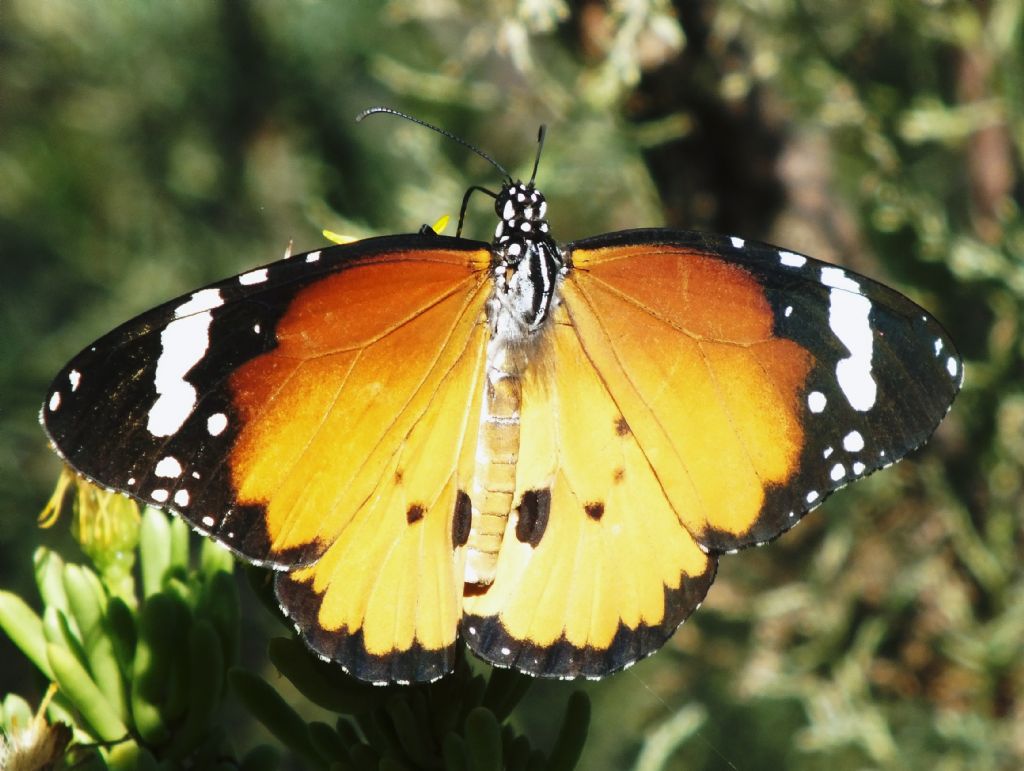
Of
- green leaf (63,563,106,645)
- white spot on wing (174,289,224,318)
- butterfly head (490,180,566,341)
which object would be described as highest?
butterfly head (490,180,566,341)

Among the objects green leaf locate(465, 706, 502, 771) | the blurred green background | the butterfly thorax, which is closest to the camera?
green leaf locate(465, 706, 502, 771)

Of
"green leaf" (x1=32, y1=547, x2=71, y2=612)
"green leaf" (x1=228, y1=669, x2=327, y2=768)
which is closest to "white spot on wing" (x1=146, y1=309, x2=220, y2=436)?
"green leaf" (x1=32, y1=547, x2=71, y2=612)

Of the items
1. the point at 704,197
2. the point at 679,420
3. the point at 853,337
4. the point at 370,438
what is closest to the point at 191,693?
the point at 370,438

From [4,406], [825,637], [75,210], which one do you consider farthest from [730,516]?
[75,210]

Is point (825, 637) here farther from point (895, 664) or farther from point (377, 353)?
point (377, 353)

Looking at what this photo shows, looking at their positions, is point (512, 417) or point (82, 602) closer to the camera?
point (82, 602)

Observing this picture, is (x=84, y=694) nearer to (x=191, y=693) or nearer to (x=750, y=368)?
(x=191, y=693)

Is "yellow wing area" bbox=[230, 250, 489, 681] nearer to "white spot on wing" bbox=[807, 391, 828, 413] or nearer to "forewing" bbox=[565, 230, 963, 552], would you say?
"forewing" bbox=[565, 230, 963, 552]

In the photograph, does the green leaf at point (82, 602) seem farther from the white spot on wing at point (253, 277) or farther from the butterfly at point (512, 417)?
the white spot on wing at point (253, 277)
